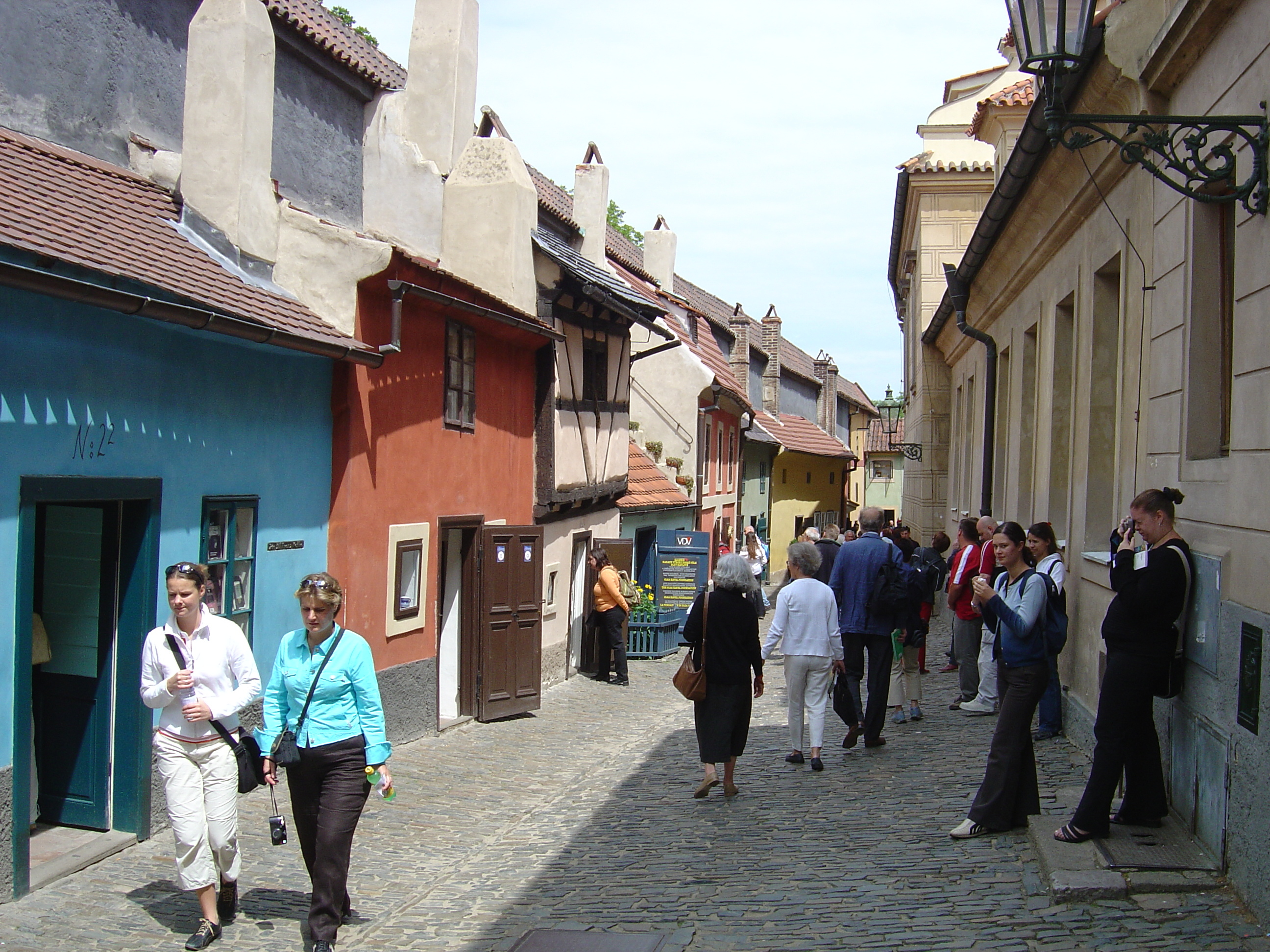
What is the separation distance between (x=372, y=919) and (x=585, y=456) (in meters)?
10.9

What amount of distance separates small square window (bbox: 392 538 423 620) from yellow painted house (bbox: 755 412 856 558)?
26653mm

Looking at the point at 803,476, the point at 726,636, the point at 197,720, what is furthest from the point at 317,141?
the point at 803,476

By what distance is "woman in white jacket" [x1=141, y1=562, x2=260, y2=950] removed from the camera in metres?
5.73

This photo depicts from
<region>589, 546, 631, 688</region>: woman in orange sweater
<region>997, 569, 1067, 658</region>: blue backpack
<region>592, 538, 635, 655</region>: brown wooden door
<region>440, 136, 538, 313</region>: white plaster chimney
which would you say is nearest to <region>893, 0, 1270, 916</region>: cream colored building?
<region>997, 569, 1067, 658</region>: blue backpack

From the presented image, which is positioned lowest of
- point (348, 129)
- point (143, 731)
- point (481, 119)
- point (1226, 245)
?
point (143, 731)

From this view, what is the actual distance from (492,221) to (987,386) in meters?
6.92

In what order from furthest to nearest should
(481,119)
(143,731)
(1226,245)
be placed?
(481,119)
(143,731)
(1226,245)

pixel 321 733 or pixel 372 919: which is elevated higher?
pixel 321 733

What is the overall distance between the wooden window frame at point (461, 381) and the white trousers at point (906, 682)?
4.90m

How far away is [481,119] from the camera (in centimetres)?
1983

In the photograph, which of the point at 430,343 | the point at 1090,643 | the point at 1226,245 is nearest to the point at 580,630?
the point at 430,343

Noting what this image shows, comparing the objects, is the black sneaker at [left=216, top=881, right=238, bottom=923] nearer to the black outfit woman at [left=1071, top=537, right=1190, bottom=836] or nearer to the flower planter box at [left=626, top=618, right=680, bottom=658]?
the black outfit woman at [left=1071, top=537, right=1190, bottom=836]

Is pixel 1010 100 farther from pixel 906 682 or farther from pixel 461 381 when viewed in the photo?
pixel 906 682

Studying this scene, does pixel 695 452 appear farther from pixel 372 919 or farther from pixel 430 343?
pixel 372 919
